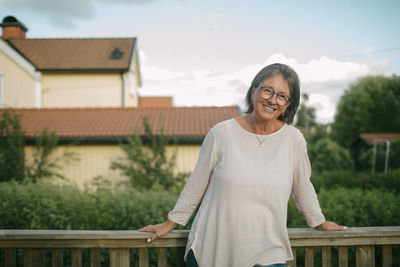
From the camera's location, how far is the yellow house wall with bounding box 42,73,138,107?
16609 mm

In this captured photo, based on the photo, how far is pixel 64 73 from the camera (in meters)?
16.7

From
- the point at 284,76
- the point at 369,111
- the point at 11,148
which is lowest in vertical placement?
the point at 11,148

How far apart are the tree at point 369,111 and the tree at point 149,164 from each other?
28.4 meters

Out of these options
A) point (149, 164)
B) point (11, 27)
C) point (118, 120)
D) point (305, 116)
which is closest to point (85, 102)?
point (118, 120)

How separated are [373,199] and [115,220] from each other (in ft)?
10.6

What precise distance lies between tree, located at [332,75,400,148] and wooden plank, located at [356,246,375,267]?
112 feet

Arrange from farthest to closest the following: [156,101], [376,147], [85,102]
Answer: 1. [156,101]
2. [376,147]
3. [85,102]

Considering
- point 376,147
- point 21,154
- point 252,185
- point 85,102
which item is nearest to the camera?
point 252,185

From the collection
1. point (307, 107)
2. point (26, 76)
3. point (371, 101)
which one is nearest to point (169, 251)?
point (26, 76)

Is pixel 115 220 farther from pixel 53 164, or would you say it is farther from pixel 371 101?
pixel 371 101

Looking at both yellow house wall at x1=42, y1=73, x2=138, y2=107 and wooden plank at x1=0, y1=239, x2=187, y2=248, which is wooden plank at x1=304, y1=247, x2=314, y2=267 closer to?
wooden plank at x1=0, y1=239, x2=187, y2=248

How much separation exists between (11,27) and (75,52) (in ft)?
15.9

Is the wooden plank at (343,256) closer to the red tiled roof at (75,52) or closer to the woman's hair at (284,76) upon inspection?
the woman's hair at (284,76)

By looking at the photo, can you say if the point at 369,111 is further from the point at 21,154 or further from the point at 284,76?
the point at 284,76
